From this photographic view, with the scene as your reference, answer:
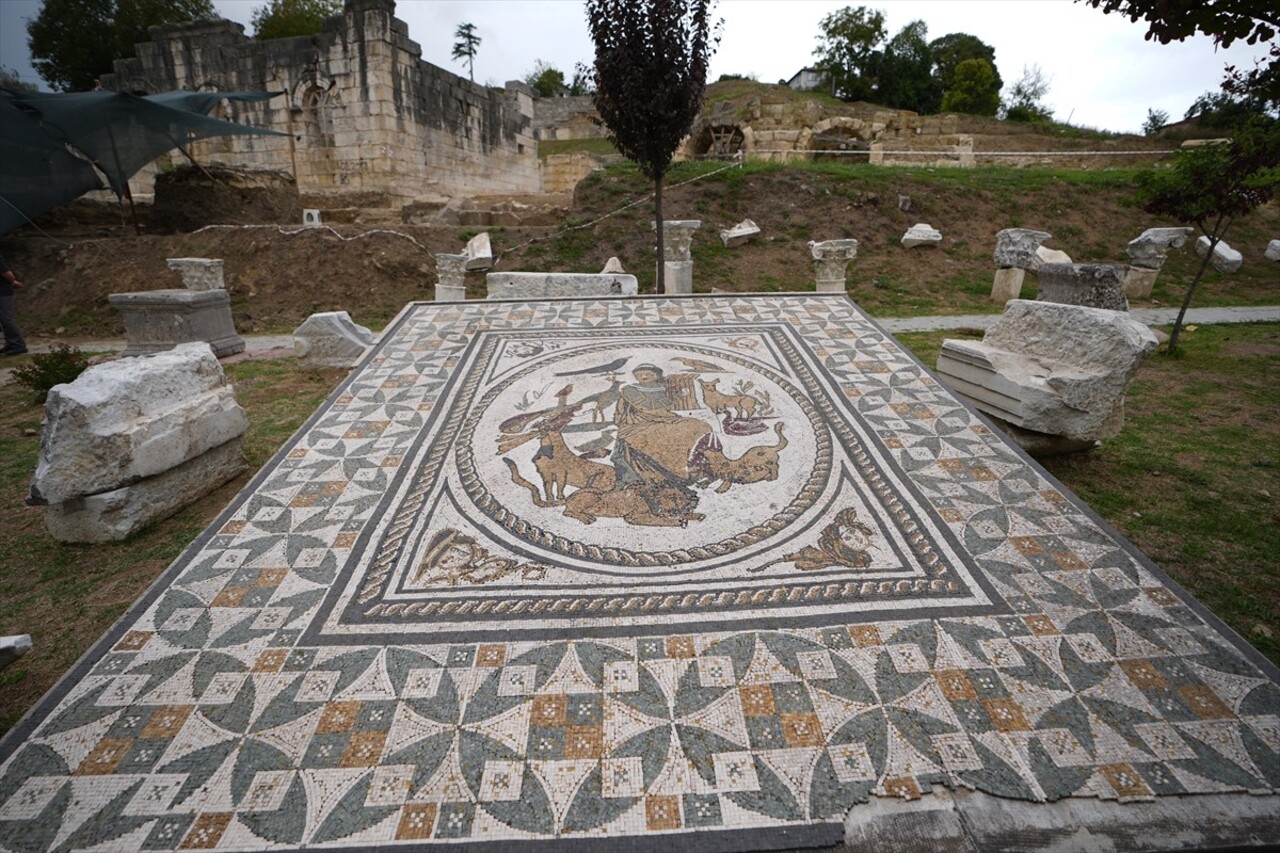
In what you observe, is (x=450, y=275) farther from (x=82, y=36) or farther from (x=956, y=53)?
(x=956, y=53)

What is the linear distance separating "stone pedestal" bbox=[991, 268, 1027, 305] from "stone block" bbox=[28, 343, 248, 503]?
37.3ft

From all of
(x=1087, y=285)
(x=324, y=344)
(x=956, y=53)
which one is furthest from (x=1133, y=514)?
(x=956, y=53)

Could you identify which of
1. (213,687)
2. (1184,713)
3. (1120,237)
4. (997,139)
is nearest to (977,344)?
(1184,713)

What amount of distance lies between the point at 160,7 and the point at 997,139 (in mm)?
31066

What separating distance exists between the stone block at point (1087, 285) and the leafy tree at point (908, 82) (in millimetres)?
27066

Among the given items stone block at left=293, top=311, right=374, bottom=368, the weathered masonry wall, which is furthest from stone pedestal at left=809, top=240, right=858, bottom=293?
the weathered masonry wall

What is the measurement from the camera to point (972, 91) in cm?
2795

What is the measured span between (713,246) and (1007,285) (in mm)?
5379

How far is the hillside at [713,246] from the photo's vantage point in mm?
10211

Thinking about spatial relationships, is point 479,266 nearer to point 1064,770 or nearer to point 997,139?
point 1064,770

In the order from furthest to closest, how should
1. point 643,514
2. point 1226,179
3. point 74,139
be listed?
point 74,139 → point 1226,179 → point 643,514

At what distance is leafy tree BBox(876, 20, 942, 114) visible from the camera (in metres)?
29.0

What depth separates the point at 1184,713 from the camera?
1946mm

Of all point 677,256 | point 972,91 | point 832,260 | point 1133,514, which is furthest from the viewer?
point 972,91
